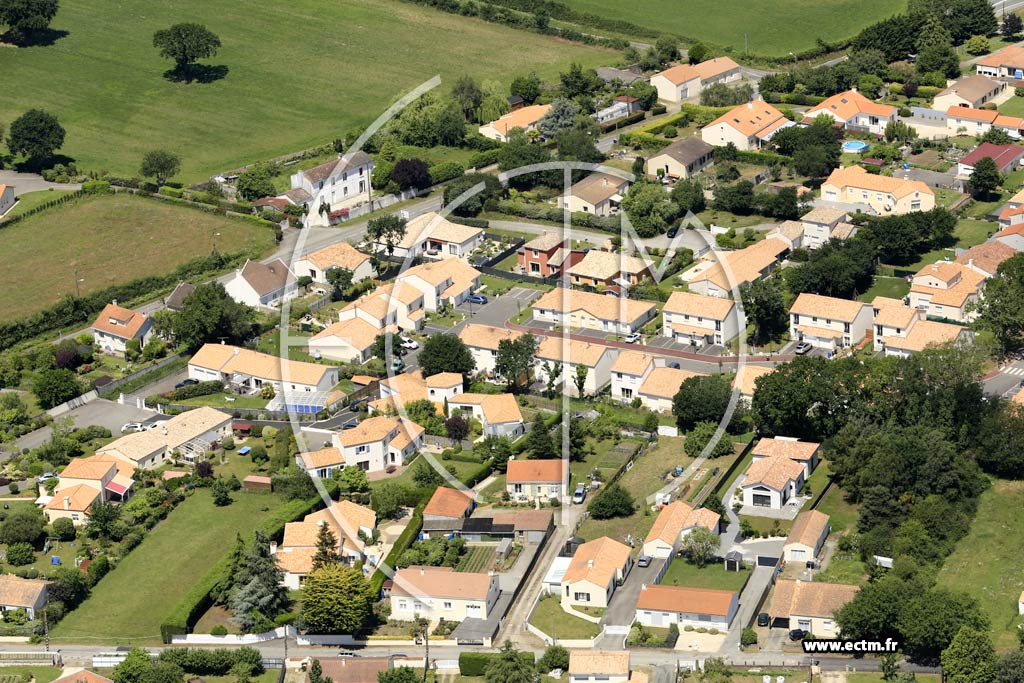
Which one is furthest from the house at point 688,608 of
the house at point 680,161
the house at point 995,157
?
the house at point 995,157

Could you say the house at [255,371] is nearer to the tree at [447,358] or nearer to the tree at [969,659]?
the tree at [447,358]

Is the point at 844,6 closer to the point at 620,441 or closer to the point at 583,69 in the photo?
the point at 583,69

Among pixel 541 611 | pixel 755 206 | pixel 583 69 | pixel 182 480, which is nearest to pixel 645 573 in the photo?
pixel 541 611

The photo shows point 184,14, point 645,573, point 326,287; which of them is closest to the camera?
point 645,573

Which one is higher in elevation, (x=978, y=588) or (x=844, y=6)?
(x=844, y=6)

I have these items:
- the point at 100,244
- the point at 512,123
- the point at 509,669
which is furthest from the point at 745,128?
the point at 509,669

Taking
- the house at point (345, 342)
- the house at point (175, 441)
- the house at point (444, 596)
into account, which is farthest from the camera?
the house at point (345, 342)

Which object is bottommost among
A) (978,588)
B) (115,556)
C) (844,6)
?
(115,556)
